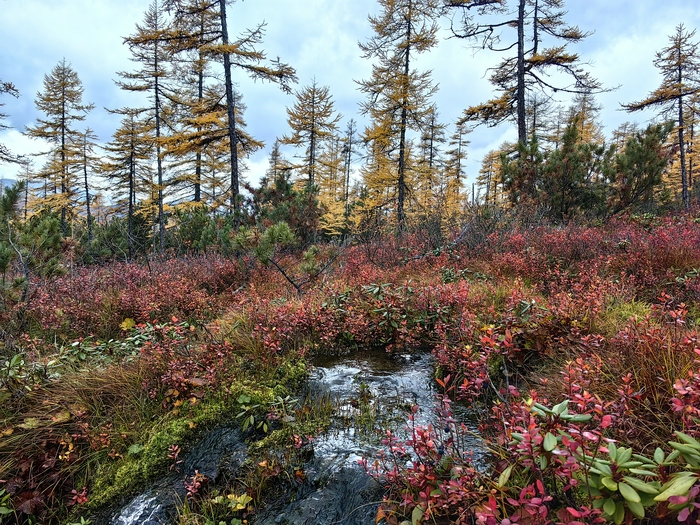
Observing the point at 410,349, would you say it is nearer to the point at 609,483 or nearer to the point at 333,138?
the point at 609,483

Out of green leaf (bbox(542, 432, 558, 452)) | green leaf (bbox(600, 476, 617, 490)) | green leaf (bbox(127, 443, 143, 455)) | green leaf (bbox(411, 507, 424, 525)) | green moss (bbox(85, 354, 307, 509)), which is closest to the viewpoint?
green leaf (bbox(600, 476, 617, 490))

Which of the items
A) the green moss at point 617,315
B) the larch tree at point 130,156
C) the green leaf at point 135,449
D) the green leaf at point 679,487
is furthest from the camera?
the larch tree at point 130,156

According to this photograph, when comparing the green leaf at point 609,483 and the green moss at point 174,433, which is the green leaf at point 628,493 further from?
the green moss at point 174,433

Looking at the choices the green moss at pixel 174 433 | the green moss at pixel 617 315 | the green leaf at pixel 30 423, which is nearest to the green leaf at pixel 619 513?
the green moss at pixel 174 433

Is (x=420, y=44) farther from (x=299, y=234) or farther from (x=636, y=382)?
(x=636, y=382)

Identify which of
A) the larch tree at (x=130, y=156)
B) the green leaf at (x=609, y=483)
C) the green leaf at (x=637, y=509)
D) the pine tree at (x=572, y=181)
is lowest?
the green leaf at (x=637, y=509)

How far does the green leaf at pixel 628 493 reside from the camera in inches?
41.7

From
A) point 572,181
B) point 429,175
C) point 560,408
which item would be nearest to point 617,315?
point 560,408

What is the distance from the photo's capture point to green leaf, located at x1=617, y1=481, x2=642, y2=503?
1.06 m

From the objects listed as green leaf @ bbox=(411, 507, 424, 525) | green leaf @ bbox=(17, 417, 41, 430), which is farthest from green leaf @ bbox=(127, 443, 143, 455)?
green leaf @ bbox=(411, 507, 424, 525)

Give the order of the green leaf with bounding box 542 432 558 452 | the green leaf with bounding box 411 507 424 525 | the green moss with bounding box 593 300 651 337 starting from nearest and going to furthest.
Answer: the green leaf with bounding box 542 432 558 452 < the green leaf with bounding box 411 507 424 525 < the green moss with bounding box 593 300 651 337

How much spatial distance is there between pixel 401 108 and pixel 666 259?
514 inches

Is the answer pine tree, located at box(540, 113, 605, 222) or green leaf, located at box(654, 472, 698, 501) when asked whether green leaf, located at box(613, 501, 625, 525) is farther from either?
pine tree, located at box(540, 113, 605, 222)

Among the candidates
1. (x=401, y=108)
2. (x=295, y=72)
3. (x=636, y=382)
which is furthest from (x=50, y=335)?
(x=401, y=108)
